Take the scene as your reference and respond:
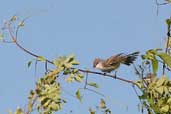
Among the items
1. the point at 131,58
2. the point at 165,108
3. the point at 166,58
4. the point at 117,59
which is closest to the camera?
the point at 165,108

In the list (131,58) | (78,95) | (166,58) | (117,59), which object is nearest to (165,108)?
(166,58)

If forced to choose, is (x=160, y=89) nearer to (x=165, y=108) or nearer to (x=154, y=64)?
(x=165, y=108)

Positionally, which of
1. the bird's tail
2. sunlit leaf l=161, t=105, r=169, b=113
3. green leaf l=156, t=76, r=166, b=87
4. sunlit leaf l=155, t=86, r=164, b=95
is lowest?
sunlit leaf l=161, t=105, r=169, b=113

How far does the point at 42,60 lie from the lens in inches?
83.3

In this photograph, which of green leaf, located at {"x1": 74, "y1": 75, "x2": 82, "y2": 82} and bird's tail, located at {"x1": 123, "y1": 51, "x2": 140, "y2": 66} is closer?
green leaf, located at {"x1": 74, "y1": 75, "x2": 82, "y2": 82}

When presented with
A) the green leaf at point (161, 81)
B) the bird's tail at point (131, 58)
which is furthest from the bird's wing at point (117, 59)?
the green leaf at point (161, 81)

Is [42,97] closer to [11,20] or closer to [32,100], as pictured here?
[32,100]

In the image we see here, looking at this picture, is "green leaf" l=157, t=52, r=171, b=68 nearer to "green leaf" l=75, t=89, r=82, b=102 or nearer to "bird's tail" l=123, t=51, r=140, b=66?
"green leaf" l=75, t=89, r=82, b=102

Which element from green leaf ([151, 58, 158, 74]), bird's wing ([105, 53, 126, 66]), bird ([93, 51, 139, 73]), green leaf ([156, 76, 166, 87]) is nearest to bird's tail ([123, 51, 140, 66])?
bird ([93, 51, 139, 73])

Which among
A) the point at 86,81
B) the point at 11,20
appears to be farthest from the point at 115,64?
the point at 86,81

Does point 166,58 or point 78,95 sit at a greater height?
point 166,58

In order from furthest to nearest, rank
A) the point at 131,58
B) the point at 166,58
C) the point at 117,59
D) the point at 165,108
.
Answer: the point at 117,59 < the point at 131,58 < the point at 166,58 < the point at 165,108

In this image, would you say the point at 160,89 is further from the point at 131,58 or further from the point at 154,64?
the point at 131,58

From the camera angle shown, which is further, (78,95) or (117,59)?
(117,59)
